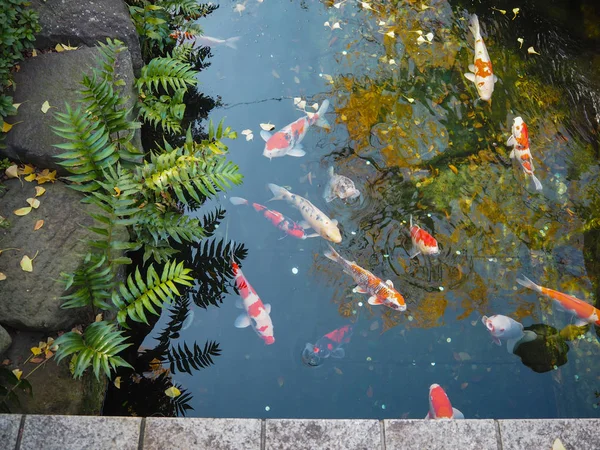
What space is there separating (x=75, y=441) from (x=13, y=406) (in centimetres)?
79

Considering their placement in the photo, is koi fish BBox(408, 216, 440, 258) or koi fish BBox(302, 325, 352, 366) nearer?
koi fish BBox(302, 325, 352, 366)

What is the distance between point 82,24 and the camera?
517 cm

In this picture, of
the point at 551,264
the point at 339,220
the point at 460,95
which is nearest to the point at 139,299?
the point at 339,220

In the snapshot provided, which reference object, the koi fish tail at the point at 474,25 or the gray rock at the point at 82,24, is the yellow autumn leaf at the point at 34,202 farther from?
the koi fish tail at the point at 474,25

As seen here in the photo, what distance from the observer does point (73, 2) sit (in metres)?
5.22

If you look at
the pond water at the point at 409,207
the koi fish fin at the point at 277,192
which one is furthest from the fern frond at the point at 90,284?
the koi fish fin at the point at 277,192

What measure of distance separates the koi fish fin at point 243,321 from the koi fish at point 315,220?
0.96m

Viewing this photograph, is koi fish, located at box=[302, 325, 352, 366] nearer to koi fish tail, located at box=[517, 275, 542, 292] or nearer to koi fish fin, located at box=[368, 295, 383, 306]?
koi fish fin, located at box=[368, 295, 383, 306]

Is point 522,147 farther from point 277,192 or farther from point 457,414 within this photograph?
point 457,414

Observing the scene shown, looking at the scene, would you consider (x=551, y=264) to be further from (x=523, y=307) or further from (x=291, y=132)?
(x=291, y=132)

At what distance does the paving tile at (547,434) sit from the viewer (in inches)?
131

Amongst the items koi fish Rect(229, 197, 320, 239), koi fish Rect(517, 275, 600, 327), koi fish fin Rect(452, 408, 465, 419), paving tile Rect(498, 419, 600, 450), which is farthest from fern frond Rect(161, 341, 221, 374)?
koi fish Rect(517, 275, 600, 327)

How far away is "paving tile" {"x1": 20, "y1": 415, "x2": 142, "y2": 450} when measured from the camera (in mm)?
3188

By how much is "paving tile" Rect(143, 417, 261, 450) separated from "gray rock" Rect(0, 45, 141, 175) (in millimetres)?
2367
